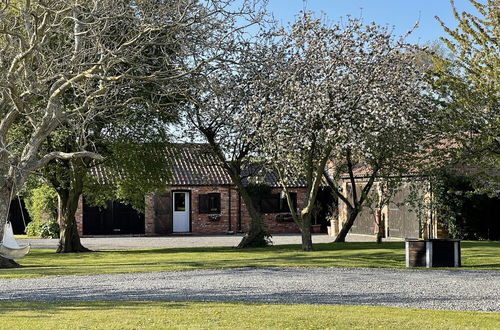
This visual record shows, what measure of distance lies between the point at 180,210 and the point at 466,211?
15.5 metres

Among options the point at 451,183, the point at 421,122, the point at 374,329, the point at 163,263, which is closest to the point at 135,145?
the point at 163,263

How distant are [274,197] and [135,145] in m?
15.7

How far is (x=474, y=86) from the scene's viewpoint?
59.3ft

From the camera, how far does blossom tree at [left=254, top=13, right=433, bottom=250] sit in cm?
2177

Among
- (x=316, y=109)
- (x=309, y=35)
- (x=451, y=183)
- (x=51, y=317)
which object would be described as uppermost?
(x=309, y=35)

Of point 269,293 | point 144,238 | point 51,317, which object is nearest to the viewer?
point 51,317

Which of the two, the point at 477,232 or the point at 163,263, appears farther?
the point at 477,232

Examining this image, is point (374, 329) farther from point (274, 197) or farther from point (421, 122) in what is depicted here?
point (274, 197)

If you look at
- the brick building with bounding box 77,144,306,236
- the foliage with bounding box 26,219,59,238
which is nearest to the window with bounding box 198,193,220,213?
the brick building with bounding box 77,144,306,236

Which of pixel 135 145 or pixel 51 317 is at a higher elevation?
pixel 135 145

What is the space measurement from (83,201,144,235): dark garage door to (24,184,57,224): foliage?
163 cm

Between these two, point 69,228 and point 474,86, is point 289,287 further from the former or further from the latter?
point 69,228

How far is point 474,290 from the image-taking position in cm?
1420

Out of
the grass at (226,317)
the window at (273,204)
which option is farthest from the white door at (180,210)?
the grass at (226,317)
